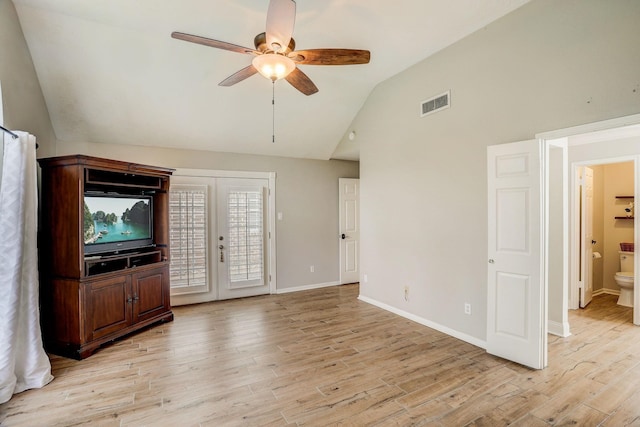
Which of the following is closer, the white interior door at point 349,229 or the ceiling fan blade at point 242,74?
the ceiling fan blade at point 242,74

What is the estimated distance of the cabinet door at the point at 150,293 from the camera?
12.5 feet

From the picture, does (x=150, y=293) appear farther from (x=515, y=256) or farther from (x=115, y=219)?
(x=515, y=256)

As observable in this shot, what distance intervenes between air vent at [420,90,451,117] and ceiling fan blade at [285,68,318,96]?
63.2 inches

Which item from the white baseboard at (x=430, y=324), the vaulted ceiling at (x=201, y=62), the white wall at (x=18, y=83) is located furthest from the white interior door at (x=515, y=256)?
the white wall at (x=18, y=83)

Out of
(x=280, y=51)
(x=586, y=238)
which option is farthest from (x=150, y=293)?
(x=586, y=238)

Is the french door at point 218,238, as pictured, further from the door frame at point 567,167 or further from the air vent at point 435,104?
the door frame at point 567,167

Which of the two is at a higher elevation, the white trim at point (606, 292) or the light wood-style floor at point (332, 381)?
the white trim at point (606, 292)

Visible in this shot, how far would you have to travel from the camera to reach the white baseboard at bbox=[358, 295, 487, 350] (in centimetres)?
338

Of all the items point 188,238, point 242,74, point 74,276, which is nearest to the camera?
point 242,74

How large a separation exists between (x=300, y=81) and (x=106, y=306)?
10.5ft

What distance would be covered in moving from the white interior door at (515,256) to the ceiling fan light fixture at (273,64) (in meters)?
2.15

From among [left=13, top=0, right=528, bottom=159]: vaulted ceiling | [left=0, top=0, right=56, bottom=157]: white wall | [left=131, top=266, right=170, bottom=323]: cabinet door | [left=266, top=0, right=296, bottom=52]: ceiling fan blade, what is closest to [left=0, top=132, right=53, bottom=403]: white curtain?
[left=0, top=0, right=56, bottom=157]: white wall

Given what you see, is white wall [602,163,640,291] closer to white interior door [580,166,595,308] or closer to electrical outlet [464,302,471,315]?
white interior door [580,166,595,308]

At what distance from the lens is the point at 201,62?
3684 mm
